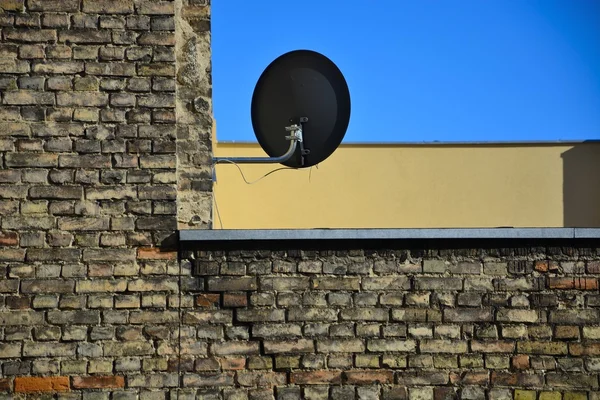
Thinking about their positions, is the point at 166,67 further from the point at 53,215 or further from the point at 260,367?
the point at 260,367

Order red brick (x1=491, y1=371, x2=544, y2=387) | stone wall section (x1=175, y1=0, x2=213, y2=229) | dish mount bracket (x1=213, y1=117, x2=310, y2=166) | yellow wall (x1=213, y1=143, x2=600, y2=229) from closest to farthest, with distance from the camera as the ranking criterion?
red brick (x1=491, y1=371, x2=544, y2=387)
stone wall section (x1=175, y1=0, x2=213, y2=229)
dish mount bracket (x1=213, y1=117, x2=310, y2=166)
yellow wall (x1=213, y1=143, x2=600, y2=229)

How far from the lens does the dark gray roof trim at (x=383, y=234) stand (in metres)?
4.80

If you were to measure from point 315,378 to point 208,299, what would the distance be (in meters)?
0.68

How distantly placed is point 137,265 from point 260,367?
2.70 feet

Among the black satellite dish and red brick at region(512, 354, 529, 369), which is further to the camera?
the black satellite dish

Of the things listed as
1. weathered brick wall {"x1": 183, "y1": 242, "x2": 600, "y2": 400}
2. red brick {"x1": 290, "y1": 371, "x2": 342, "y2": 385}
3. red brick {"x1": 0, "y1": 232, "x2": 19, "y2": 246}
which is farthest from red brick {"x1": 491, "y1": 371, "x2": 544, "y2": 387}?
red brick {"x1": 0, "y1": 232, "x2": 19, "y2": 246}

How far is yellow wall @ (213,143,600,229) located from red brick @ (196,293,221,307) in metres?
8.46

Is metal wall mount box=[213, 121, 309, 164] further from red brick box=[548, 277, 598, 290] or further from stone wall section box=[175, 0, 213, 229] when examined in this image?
red brick box=[548, 277, 598, 290]

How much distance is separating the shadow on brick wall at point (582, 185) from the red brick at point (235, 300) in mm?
10531

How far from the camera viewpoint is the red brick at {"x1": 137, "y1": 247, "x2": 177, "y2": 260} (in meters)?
4.82

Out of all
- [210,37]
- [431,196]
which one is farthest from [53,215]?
[431,196]

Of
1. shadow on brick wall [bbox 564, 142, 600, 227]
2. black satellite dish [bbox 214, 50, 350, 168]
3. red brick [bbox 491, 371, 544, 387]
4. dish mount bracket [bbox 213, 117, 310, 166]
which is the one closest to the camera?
red brick [bbox 491, 371, 544, 387]

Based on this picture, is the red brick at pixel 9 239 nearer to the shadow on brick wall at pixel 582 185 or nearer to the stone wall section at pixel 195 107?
the stone wall section at pixel 195 107

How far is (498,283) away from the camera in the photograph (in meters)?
4.90
